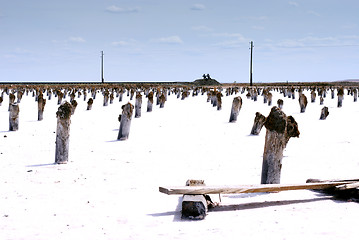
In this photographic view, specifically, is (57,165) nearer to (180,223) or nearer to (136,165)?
(136,165)

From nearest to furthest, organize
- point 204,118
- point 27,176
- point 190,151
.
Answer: point 27,176 → point 190,151 → point 204,118

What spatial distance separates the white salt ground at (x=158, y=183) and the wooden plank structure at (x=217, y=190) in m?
0.18

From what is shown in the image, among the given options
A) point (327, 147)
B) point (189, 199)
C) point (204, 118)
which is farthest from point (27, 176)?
point (204, 118)

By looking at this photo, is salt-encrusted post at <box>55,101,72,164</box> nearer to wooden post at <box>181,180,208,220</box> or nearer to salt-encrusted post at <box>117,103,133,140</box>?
salt-encrusted post at <box>117,103,133,140</box>

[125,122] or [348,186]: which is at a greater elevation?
[125,122]

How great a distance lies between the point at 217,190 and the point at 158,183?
207 centimetres

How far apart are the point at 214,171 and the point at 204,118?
11171mm

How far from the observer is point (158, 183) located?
25.7ft

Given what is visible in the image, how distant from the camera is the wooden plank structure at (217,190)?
573 cm

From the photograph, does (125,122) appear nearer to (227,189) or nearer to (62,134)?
(62,134)

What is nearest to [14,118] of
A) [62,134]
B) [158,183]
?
[62,134]

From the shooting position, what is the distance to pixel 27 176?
8.41 m

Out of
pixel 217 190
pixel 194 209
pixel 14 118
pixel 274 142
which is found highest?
pixel 274 142

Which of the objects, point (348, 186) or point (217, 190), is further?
point (348, 186)
